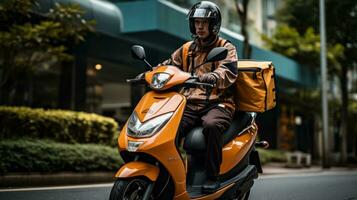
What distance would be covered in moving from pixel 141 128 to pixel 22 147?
17.9 ft

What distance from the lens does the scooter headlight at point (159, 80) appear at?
4395mm

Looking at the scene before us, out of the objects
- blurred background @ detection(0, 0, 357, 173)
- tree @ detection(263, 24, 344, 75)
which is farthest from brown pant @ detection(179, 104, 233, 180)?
tree @ detection(263, 24, 344, 75)

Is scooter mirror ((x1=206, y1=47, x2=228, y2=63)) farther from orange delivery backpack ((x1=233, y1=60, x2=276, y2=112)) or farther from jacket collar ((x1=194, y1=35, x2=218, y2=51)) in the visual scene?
orange delivery backpack ((x1=233, y1=60, x2=276, y2=112))

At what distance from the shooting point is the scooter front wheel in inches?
156

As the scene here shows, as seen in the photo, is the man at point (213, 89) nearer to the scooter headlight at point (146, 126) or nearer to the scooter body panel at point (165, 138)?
the scooter body panel at point (165, 138)

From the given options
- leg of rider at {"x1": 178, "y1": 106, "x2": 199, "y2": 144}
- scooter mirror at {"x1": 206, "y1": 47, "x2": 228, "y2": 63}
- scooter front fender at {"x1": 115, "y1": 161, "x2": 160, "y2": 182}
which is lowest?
scooter front fender at {"x1": 115, "y1": 161, "x2": 160, "y2": 182}

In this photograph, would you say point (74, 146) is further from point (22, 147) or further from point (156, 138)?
point (156, 138)

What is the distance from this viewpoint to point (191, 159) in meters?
4.87

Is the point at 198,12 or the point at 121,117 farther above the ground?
the point at 198,12

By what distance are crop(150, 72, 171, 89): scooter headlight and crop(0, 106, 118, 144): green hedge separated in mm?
6210

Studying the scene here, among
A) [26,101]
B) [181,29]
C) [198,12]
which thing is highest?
[198,12]

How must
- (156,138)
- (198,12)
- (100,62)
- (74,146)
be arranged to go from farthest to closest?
(100,62) < (74,146) < (198,12) < (156,138)

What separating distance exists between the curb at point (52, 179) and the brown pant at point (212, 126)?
4616 mm

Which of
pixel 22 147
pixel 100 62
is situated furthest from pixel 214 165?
pixel 100 62
